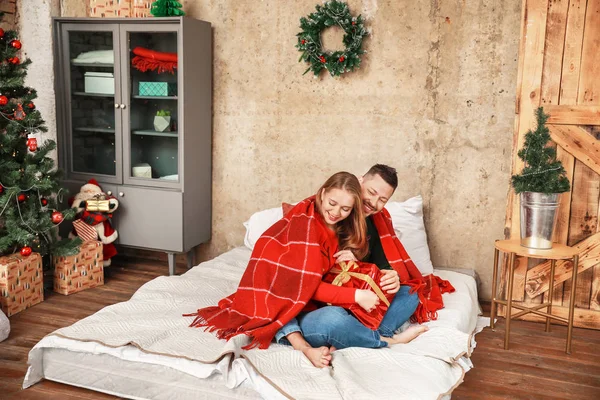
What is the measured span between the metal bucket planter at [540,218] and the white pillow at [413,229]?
2.29 ft

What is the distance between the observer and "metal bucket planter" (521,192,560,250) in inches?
127

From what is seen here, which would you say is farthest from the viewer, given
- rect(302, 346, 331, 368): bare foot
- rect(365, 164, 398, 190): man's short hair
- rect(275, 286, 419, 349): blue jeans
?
rect(365, 164, 398, 190): man's short hair

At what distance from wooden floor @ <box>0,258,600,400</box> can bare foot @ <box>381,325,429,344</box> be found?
30cm

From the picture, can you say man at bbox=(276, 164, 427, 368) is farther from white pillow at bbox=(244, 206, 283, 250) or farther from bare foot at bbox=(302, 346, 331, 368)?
white pillow at bbox=(244, 206, 283, 250)

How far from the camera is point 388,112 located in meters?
4.05

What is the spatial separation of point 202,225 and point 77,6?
1913mm

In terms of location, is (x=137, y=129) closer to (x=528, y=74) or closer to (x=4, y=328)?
(x=4, y=328)

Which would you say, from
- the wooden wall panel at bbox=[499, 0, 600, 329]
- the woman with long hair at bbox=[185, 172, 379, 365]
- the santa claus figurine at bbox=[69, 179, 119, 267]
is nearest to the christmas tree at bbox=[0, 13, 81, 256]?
the santa claus figurine at bbox=[69, 179, 119, 267]

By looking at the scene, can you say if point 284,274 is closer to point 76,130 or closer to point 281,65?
point 281,65

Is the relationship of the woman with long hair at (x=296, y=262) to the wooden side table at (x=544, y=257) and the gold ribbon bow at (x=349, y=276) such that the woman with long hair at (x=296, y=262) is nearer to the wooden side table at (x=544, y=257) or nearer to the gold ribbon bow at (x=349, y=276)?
the gold ribbon bow at (x=349, y=276)

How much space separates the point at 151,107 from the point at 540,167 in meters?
2.60

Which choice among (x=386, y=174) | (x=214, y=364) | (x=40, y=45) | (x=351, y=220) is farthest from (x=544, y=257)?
(x=40, y=45)

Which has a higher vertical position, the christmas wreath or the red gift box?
the christmas wreath

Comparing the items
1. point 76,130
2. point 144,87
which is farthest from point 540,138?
point 76,130
